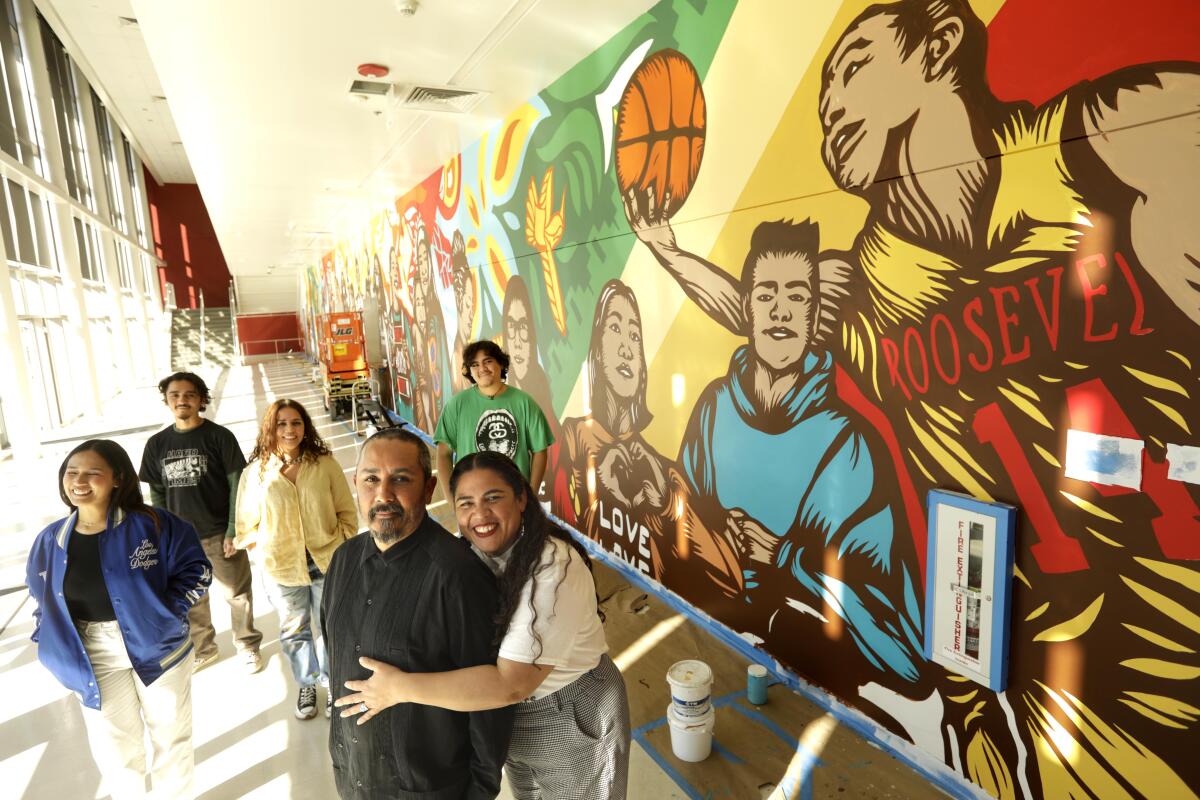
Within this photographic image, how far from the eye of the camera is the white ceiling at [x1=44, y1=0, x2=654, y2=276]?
3.55 meters

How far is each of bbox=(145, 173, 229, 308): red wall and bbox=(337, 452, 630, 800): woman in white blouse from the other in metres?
31.6

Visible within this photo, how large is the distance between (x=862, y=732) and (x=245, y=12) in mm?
4804

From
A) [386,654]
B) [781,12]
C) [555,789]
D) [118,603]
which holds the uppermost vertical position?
[781,12]

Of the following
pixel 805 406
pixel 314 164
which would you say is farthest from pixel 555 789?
pixel 314 164

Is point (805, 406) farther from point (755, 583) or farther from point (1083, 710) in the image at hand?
point (1083, 710)

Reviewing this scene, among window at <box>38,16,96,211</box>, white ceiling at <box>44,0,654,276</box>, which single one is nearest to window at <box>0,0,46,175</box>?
window at <box>38,16,96,211</box>

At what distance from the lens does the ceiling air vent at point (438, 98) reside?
15.6ft

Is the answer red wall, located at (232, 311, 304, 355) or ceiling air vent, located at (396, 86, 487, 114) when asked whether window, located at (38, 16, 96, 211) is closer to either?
ceiling air vent, located at (396, 86, 487, 114)

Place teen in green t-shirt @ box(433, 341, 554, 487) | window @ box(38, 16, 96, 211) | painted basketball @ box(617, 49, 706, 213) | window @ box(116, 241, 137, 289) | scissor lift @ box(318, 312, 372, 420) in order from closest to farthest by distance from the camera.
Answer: painted basketball @ box(617, 49, 706, 213) < teen in green t-shirt @ box(433, 341, 554, 487) < scissor lift @ box(318, 312, 372, 420) < window @ box(38, 16, 96, 211) < window @ box(116, 241, 137, 289)

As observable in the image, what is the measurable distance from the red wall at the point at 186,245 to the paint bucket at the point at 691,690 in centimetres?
3129

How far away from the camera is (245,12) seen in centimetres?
347

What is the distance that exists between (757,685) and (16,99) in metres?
14.6

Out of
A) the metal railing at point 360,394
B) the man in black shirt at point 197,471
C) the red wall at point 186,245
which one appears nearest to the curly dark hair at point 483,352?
the man in black shirt at point 197,471

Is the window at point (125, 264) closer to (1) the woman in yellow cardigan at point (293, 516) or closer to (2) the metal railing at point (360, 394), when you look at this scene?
(2) the metal railing at point (360, 394)
